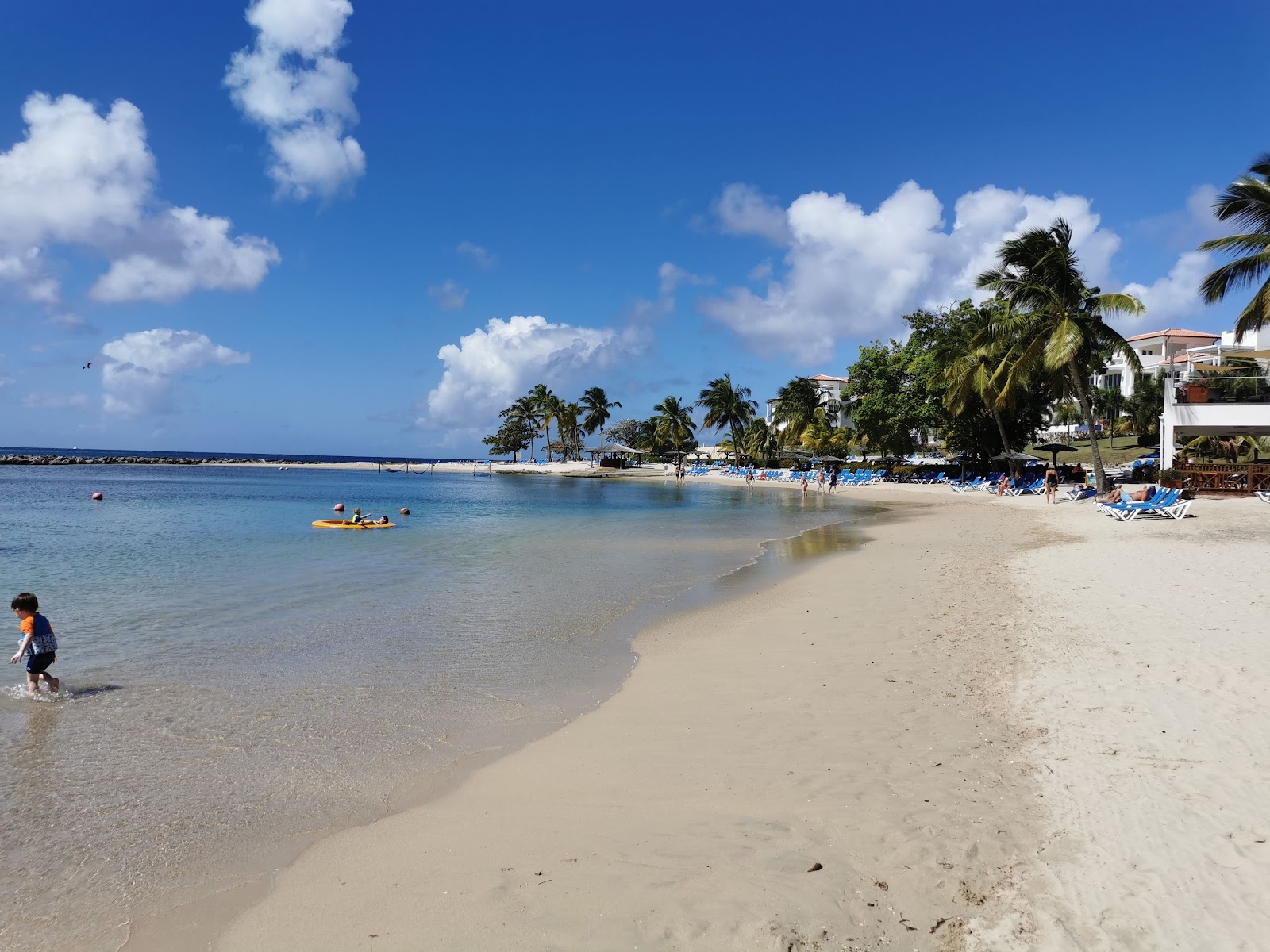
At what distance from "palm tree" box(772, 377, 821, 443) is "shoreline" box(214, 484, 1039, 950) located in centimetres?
6283

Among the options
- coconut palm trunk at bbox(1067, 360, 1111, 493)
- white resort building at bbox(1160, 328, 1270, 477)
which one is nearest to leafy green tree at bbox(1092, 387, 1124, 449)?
white resort building at bbox(1160, 328, 1270, 477)

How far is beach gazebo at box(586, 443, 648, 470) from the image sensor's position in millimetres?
73062

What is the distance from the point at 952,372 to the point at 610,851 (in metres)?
37.3

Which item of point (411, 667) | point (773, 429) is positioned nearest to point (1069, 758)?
point (411, 667)

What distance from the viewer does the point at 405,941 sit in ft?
10.3

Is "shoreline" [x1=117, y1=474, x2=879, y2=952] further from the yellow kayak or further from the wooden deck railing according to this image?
the wooden deck railing

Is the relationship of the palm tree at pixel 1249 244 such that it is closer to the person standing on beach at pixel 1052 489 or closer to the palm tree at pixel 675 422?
the person standing on beach at pixel 1052 489

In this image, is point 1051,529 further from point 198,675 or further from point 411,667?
point 198,675

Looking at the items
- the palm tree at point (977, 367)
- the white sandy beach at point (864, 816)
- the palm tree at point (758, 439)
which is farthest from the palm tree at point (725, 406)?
the white sandy beach at point (864, 816)

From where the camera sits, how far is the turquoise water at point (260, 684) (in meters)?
4.08

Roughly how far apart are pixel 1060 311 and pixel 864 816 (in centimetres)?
2707

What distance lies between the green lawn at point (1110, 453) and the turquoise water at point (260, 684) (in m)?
40.1

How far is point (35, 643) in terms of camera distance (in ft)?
21.5

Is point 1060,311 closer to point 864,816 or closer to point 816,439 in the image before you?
point 864,816
